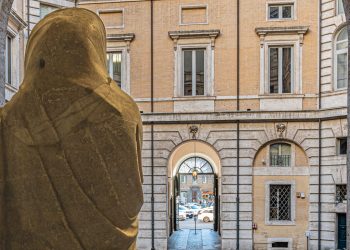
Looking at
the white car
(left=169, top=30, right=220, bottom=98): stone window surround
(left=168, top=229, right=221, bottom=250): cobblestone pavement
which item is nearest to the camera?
(left=169, top=30, right=220, bottom=98): stone window surround

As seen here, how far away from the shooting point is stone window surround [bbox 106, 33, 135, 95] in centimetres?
1947

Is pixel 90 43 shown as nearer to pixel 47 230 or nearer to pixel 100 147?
pixel 100 147

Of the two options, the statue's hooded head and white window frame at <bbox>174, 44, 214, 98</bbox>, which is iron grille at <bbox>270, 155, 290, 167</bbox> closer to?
white window frame at <bbox>174, 44, 214, 98</bbox>

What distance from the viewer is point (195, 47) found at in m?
19.3

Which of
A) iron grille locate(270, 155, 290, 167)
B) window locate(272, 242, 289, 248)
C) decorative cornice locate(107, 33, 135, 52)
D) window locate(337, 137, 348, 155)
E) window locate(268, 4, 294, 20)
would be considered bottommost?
window locate(272, 242, 289, 248)

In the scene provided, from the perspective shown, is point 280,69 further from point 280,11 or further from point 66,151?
point 66,151

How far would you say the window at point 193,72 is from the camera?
1945 cm

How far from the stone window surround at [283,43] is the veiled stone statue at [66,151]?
16.7 m

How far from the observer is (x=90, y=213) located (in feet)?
8.70

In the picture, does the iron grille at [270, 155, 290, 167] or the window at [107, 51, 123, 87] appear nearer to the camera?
the iron grille at [270, 155, 290, 167]

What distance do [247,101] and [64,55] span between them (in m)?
16.8

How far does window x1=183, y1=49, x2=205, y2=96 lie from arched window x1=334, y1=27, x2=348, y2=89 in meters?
5.69

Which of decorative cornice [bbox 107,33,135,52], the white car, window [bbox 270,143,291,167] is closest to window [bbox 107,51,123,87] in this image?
decorative cornice [bbox 107,33,135,52]

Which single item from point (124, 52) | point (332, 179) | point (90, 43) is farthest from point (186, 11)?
point (90, 43)
